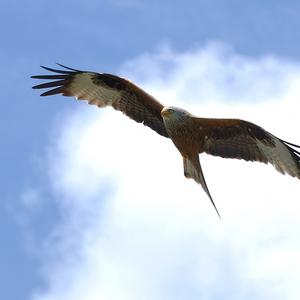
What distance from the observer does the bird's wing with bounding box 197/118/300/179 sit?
15.9 meters

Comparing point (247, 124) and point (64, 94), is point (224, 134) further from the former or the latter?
point (64, 94)

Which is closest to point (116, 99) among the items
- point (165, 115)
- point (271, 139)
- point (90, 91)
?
point (90, 91)

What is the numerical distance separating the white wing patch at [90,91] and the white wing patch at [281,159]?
2.74 m

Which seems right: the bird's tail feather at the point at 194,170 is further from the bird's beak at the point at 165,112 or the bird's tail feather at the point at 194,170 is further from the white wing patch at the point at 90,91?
the white wing patch at the point at 90,91

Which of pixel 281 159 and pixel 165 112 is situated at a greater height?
pixel 165 112

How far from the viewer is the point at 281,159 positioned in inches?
627

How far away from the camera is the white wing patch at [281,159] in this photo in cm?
1581

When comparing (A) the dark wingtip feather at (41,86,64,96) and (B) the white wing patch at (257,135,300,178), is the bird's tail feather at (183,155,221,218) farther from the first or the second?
(A) the dark wingtip feather at (41,86,64,96)

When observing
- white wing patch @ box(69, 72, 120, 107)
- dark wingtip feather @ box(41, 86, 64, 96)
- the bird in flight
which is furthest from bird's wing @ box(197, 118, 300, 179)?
dark wingtip feather @ box(41, 86, 64, 96)

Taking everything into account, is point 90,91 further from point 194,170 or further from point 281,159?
point 281,159

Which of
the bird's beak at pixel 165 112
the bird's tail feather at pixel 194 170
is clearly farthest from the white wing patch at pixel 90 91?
the bird's tail feather at pixel 194 170

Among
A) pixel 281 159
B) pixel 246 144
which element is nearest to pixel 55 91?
pixel 246 144

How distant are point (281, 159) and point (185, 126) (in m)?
1.55

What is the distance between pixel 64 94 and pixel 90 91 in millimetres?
425
